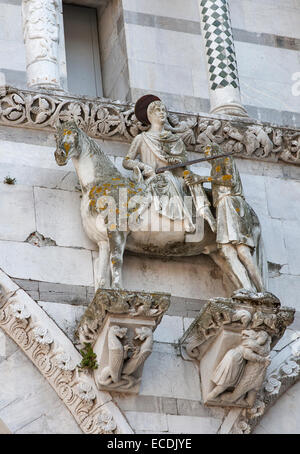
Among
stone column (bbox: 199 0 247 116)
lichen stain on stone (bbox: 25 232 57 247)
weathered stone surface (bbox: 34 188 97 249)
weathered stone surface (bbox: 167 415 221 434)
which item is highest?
stone column (bbox: 199 0 247 116)

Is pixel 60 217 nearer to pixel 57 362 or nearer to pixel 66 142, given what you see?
pixel 66 142

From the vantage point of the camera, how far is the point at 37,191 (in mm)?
9547

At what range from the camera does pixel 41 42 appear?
34.0 ft

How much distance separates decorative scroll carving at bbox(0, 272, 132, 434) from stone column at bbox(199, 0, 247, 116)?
2550 mm

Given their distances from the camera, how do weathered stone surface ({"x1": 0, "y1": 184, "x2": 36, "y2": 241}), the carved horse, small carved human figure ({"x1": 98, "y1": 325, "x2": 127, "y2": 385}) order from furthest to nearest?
weathered stone surface ({"x1": 0, "y1": 184, "x2": 36, "y2": 241}), the carved horse, small carved human figure ({"x1": 98, "y1": 325, "x2": 127, "y2": 385})

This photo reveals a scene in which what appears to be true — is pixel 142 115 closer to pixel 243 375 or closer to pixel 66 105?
pixel 66 105

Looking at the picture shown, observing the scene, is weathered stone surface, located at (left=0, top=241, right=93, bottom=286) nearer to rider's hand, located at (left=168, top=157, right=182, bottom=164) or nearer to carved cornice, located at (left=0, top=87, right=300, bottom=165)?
rider's hand, located at (left=168, top=157, right=182, bottom=164)

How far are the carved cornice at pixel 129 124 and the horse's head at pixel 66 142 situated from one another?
1.14 feet

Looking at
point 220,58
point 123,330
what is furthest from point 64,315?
point 220,58

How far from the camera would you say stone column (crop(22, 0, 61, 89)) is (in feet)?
33.5

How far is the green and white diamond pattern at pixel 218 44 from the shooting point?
10.5 metres

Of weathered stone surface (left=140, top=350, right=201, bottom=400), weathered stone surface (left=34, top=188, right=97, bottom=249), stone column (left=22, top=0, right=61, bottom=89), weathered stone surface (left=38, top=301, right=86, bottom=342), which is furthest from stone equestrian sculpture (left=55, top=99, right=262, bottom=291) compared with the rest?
stone column (left=22, top=0, right=61, bottom=89)

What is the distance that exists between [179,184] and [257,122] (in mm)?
1097
